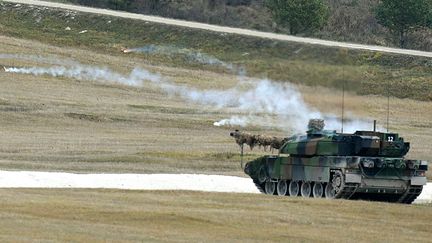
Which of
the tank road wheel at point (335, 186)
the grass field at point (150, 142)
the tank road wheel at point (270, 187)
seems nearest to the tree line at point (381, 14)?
the grass field at point (150, 142)

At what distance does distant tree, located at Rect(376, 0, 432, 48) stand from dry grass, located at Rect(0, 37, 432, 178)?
16.8m

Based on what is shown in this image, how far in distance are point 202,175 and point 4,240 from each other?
905 inches

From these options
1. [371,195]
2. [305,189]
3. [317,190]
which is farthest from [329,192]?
[305,189]

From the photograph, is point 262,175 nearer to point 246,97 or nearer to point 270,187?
point 270,187

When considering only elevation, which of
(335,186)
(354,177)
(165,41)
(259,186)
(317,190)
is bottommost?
(259,186)

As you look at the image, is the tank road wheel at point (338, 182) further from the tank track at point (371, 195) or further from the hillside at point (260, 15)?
the hillside at point (260, 15)

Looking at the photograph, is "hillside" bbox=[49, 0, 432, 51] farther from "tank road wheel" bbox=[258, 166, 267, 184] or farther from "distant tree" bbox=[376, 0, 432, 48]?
"tank road wheel" bbox=[258, 166, 267, 184]

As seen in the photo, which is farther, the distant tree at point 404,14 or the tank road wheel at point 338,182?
the distant tree at point 404,14

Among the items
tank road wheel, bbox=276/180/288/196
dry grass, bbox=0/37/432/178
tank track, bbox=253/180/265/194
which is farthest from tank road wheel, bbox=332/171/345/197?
tank track, bbox=253/180/265/194

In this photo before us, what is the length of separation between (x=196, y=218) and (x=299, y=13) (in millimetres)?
77931

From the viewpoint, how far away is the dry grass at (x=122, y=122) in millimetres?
60188

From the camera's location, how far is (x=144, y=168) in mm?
58562

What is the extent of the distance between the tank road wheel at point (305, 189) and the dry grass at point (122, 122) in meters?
3.23

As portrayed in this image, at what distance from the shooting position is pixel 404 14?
120 metres
